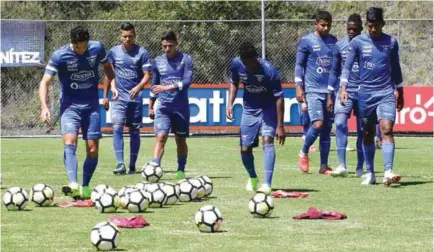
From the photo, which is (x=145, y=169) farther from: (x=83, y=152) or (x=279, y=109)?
(x=83, y=152)

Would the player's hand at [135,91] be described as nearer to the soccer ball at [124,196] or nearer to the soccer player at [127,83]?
the soccer player at [127,83]

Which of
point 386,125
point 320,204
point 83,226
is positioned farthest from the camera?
point 386,125

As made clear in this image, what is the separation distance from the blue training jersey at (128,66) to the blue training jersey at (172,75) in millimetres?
798

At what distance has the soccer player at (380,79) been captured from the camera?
15773 mm

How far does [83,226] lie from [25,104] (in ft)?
72.3

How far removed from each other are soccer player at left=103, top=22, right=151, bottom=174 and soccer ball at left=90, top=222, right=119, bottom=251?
8100 mm

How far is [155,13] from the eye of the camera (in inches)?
1419

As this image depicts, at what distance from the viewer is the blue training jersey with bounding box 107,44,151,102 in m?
18.5

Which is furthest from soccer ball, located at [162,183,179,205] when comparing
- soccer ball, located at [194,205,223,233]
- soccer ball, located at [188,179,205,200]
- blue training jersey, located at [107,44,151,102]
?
blue training jersey, located at [107,44,151,102]

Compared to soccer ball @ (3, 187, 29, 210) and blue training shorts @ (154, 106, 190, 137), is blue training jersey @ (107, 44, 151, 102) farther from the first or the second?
soccer ball @ (3, 187, 29, 210)

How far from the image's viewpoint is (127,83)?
1872 cm

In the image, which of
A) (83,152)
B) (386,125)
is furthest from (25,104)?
(386,125)

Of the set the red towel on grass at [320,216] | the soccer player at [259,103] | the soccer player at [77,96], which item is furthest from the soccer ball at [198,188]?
the red towel on grass at [320,216]

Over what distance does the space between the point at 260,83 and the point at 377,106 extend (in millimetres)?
2033
